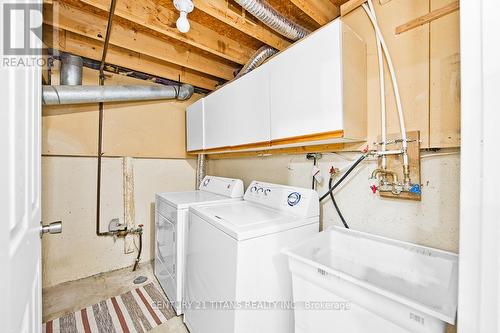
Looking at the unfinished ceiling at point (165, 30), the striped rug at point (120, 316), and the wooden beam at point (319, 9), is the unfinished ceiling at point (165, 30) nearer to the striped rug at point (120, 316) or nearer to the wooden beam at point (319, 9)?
the wooden beam at point (319, 9)

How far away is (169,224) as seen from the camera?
1.93 meters

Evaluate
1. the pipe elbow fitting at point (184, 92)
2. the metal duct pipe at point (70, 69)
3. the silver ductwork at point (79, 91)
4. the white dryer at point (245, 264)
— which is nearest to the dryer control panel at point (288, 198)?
the white dryer at point (245, 264)

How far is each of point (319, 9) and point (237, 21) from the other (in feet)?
1.93

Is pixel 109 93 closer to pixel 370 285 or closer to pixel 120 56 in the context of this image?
pixel 120 56

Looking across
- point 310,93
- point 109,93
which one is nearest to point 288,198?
point 310,93

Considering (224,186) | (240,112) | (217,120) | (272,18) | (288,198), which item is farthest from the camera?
(224,186)

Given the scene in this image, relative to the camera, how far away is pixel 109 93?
7.16ft

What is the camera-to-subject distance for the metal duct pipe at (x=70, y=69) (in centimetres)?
204

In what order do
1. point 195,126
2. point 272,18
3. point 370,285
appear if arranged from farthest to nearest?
point 195,126
point 272,18
point 370,285

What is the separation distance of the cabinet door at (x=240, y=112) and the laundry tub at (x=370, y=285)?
0.86 metres

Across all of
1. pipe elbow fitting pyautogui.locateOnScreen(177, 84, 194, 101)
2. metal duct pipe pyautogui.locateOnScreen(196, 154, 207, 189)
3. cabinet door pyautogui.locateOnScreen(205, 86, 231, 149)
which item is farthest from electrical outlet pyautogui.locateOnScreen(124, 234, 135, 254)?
pipe elbow fitting pyautogui.locateOnScreen(177, 84, 194, 101)

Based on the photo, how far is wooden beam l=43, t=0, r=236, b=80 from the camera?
5.23 feet

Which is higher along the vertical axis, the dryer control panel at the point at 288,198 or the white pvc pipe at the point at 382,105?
the white pvc pipe at the point at 382,105

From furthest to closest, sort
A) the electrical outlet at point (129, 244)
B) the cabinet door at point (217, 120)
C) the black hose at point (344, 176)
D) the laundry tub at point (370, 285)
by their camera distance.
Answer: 1. the electrical outlet at point (129, 244)
2. the cabinet door at point (217, 120)
3. the black hose at point (344, 176)
4. the laundry tub at point (370, 285)
